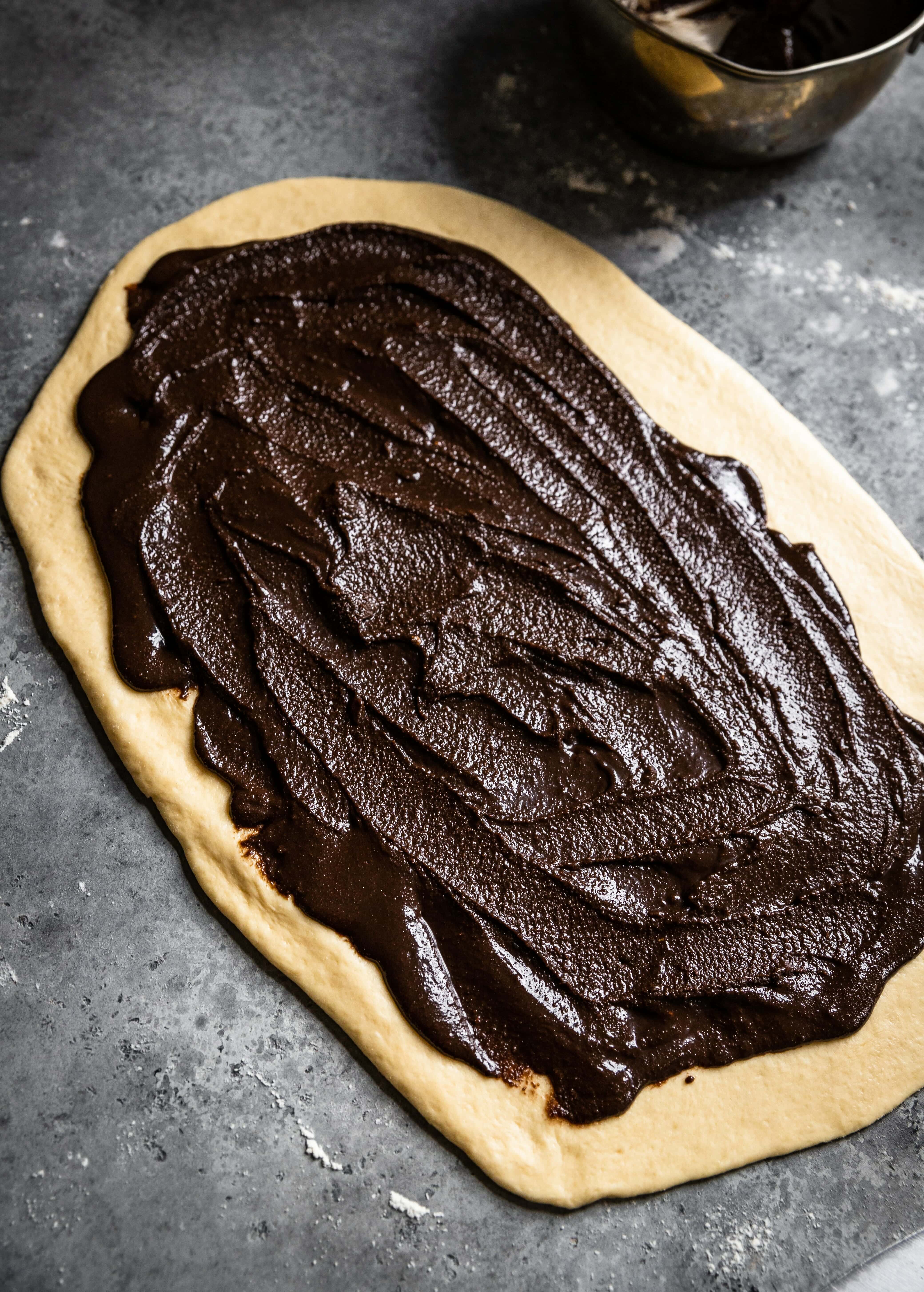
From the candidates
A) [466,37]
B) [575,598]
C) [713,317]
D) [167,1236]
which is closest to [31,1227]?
[167,1236]

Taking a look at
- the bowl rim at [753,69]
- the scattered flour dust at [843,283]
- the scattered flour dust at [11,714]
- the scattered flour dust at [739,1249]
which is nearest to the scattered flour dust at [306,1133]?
the scattered flour dust at [739,1249]

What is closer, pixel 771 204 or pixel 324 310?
pixel 324 310

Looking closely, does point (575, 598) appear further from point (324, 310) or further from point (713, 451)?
point (324, 310)

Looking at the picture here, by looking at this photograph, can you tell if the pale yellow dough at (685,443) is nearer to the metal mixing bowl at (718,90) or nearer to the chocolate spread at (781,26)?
the metal mixing bowl at (718,90)

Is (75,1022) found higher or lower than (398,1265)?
lower

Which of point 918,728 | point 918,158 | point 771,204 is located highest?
point 918,158

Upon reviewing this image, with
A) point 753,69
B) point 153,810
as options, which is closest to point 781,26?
point 753,69

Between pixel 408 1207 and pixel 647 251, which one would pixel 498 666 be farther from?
pixel 647 251

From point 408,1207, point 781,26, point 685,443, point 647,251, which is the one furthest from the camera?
point 647,251
